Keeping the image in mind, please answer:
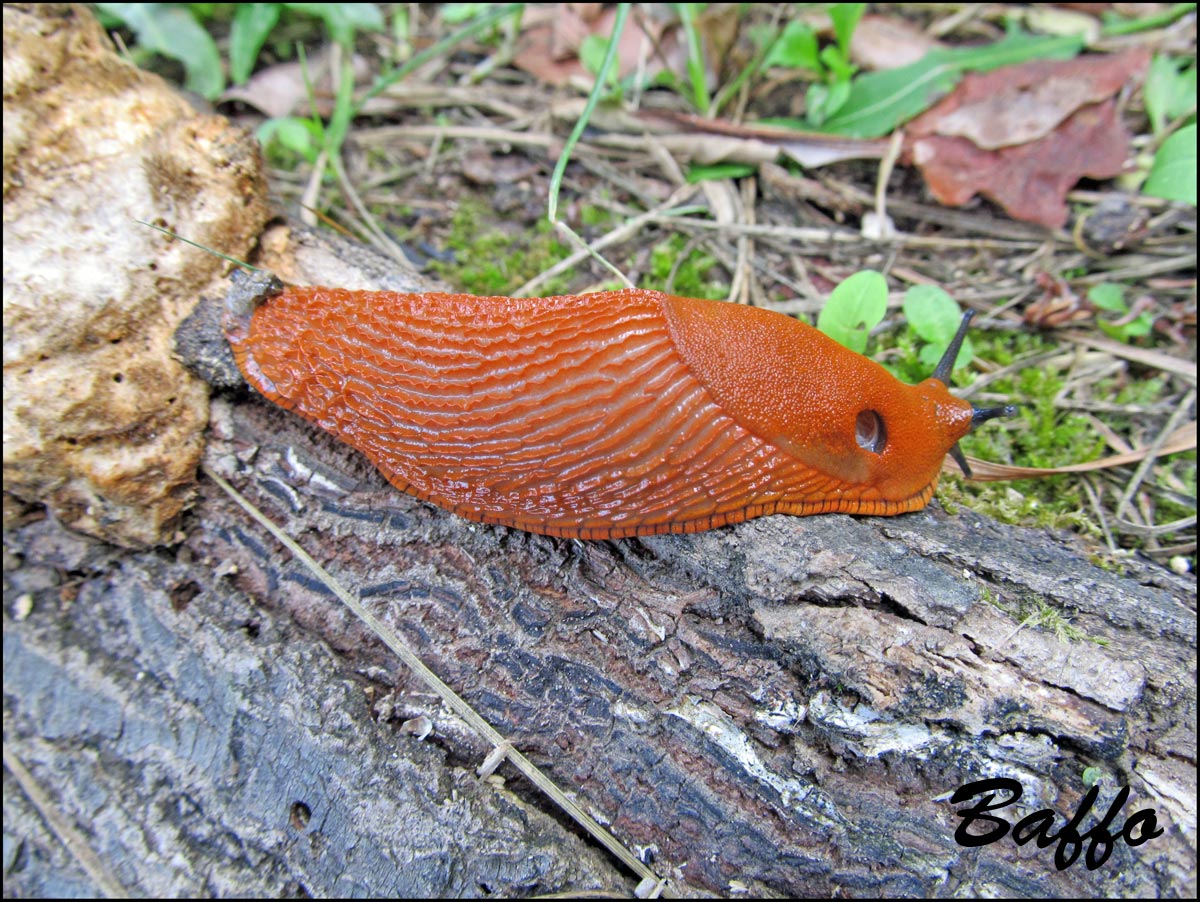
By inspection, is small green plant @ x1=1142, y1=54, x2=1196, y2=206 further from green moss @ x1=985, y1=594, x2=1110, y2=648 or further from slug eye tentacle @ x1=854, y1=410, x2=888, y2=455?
green moss @ x1=985, y1=594, x2=1110, y2=648

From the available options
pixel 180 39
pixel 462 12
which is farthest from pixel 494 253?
pixel 180 39

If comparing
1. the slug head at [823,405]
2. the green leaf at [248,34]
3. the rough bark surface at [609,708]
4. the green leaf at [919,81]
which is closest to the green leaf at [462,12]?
the green leaf at [248,34]

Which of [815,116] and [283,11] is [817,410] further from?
[283,11]

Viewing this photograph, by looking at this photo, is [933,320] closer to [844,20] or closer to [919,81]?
[919,81]

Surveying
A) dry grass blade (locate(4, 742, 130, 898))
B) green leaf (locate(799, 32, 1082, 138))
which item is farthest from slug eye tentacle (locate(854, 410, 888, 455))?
dry grass blade (locate(4, 742, 130, 898))

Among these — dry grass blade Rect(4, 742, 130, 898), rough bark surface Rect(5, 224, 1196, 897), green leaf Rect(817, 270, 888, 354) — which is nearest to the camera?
rough bark surface Rect(5, 224, 1196, 897)

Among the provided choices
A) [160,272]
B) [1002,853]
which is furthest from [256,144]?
[1002,853]
